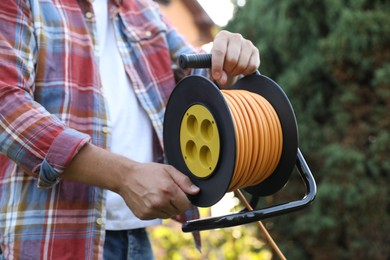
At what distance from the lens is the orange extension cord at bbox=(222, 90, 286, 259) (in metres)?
1.70

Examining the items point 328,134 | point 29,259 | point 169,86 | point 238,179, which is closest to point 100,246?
point 29,259

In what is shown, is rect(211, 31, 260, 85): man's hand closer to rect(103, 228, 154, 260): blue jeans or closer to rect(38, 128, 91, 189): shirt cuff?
rect(38, 128, 91, 189): shirt cuff

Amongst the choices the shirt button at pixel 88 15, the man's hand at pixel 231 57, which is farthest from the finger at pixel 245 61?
the shirt button at pixel 88 15

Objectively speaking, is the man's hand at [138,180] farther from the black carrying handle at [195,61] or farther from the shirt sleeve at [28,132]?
the black carrying handle at [195,61]

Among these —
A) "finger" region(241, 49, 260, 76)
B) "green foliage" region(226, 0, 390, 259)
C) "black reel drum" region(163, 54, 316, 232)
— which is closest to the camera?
"black reel drum" region(163, 54, 316, 232)

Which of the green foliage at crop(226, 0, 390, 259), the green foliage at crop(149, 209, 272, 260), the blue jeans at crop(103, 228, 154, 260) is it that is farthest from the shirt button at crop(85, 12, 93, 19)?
the green foliage at crop(226, 0, 390, 259)

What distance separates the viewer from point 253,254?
495 centimetres

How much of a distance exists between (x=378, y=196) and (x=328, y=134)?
65 cm

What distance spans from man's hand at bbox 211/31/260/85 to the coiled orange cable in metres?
0.09

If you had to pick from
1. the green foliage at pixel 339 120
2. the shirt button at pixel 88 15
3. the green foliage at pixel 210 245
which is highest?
the shirt button at pixel 88 15

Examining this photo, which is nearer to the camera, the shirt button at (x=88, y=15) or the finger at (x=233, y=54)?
the finger at (x=233, y=54)

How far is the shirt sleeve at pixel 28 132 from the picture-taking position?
1.73 m

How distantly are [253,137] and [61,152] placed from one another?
0.53 metres

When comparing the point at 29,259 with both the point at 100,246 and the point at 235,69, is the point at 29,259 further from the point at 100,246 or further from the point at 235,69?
the point at 235,69
